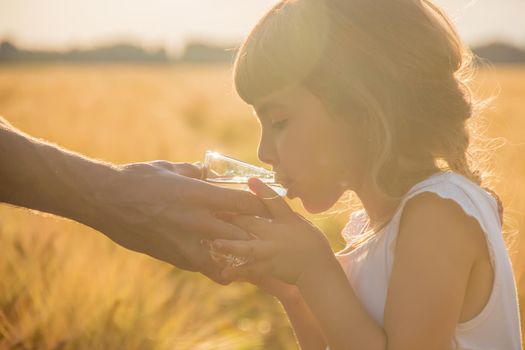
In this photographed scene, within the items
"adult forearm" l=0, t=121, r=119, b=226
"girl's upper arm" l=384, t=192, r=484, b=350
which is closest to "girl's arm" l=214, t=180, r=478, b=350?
"girl's upper arm" l=384, t=192, r=484, b=350

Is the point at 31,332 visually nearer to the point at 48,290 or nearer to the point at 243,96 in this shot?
the point at 48,290

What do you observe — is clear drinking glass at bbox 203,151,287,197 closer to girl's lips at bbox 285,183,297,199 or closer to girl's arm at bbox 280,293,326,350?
girl's lips at bbox 285,183,297,199

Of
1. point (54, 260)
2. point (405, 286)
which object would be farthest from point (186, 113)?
point (405, 286)

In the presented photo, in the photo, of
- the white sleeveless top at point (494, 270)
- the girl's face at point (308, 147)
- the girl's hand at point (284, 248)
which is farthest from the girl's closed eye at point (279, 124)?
the white sleeveless top at point (494, 270)

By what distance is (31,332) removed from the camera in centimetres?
204

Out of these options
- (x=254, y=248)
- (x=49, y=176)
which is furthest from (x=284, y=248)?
(x=49, y=176)

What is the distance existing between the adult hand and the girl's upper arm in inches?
15.6

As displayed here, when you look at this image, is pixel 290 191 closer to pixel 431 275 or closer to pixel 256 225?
pixel 256 225

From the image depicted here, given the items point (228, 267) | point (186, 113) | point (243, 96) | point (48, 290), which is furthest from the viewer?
point (186, 113)

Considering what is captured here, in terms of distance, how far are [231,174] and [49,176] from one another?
1.60 feet

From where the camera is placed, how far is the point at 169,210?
1.80m

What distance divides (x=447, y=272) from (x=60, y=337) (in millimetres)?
1152

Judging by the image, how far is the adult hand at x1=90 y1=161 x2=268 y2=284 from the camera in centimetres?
174

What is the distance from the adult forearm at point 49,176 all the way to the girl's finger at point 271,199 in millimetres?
397
